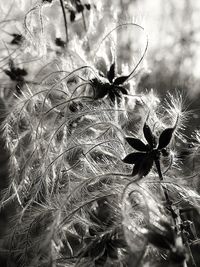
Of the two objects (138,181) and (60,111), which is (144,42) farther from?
→ (138,181)

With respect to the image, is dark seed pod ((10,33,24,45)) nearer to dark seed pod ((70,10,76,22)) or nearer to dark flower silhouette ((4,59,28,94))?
dark flower silhouette ((4,59,28,94))

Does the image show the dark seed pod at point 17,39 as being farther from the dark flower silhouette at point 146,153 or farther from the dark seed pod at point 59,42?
the dark flower silhouette at point 146,153

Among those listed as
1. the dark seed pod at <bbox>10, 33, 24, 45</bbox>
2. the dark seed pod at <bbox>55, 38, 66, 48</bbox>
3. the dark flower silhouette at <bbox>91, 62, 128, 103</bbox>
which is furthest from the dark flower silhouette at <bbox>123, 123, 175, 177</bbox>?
the dark seed pod at <bbox>10, 33, 24, 45</bbox>

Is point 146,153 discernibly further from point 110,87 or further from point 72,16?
point 72,16

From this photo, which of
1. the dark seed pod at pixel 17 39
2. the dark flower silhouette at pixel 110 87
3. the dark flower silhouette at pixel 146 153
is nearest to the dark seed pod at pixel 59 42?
the dark seed pod at pixel 17 39

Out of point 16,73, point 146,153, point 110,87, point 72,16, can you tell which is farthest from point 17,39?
point 146,153
